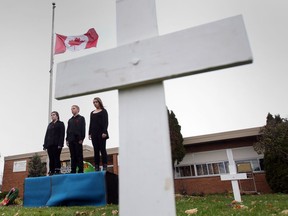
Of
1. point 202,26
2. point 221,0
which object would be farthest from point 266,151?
point 202,26

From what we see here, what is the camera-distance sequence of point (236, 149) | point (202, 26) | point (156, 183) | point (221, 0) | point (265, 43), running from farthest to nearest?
point (236, 149), point (265, 43), point (221, 0), point (202, 26), point (156, 183)

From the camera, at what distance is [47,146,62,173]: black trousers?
643 centimetres

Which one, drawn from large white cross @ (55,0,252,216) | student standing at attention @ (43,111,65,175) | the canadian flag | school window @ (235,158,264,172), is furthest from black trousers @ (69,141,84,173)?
school window @ (235,158,264,172)

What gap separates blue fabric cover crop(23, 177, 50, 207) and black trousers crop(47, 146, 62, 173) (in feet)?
1.89

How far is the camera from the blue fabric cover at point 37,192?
231 inches

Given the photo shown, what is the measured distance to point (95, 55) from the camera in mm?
1198

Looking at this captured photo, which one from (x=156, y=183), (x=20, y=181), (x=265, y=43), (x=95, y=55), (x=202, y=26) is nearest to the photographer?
(x=156, y=183)

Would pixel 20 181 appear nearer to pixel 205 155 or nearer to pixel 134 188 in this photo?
pixel 205 155

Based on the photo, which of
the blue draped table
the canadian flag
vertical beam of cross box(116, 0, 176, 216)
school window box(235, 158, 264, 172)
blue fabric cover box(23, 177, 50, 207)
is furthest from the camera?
school window box(235, 158, 264, 172)

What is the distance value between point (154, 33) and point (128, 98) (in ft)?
1.04

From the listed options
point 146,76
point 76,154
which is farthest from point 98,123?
point 146,76

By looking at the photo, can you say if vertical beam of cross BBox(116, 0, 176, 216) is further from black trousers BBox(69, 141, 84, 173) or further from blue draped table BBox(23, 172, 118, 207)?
black trousers BBox(69, 141, 84, 173)

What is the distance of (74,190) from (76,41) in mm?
7524

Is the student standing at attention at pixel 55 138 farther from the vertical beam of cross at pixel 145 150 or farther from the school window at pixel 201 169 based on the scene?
the school window at pixel 201 169
